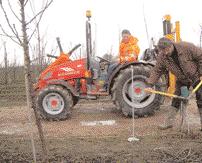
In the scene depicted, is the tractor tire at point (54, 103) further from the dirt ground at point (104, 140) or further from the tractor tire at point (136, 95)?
the tractor tire at point (136, 95)

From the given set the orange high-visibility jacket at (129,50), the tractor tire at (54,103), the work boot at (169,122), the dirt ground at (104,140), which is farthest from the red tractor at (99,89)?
the work boot at (169,122)

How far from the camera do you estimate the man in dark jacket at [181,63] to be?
6.89m

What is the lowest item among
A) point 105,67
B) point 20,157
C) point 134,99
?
point 20,157

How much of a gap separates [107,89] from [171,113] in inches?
83.5

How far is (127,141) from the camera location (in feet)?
21.5

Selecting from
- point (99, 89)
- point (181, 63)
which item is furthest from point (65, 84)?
point (181, 63)

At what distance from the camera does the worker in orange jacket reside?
29.3 feet

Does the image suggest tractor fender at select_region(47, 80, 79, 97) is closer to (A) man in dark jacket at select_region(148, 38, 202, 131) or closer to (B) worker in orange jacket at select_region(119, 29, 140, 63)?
(B) worker in orange jacket at select_region(119, 29, 140, 63)

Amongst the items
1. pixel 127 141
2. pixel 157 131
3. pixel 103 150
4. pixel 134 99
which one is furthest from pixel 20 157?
pixel 134 99

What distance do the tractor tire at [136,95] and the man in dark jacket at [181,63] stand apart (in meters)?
1.47

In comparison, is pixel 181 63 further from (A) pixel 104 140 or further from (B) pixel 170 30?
(B) pixel 170 30

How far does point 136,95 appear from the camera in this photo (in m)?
8.98

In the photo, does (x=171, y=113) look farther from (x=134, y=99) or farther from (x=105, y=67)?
(x=105, y=67)

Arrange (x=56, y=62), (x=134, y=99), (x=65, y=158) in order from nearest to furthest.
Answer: (x=65, y=158)
(x=134, y=99)
(x=56, y=62)
